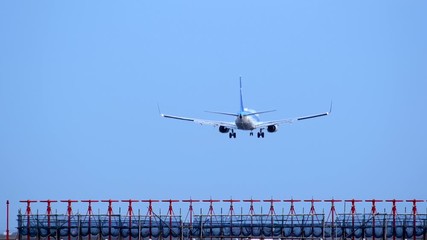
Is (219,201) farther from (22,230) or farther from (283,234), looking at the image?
(22,230)

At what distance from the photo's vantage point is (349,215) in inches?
6294

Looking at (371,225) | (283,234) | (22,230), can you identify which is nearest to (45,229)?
(22,230)

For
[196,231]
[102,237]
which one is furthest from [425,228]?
[102,237]

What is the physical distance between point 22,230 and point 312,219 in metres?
37.3

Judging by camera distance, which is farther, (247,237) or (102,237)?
(102,237)

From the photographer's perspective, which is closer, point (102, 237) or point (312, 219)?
point (312, 219)

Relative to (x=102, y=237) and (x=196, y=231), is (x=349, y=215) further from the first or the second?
(x=102, y=237)

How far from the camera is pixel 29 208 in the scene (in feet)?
531

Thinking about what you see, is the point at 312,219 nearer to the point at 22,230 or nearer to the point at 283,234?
the point at 283,234

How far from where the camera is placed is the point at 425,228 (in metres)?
158

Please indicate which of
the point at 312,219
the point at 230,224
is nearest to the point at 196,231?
the point at 230,224

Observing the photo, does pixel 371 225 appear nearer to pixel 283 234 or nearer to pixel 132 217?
pixel 283 234

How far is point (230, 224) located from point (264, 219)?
480 cm

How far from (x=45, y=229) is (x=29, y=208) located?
133 inches
